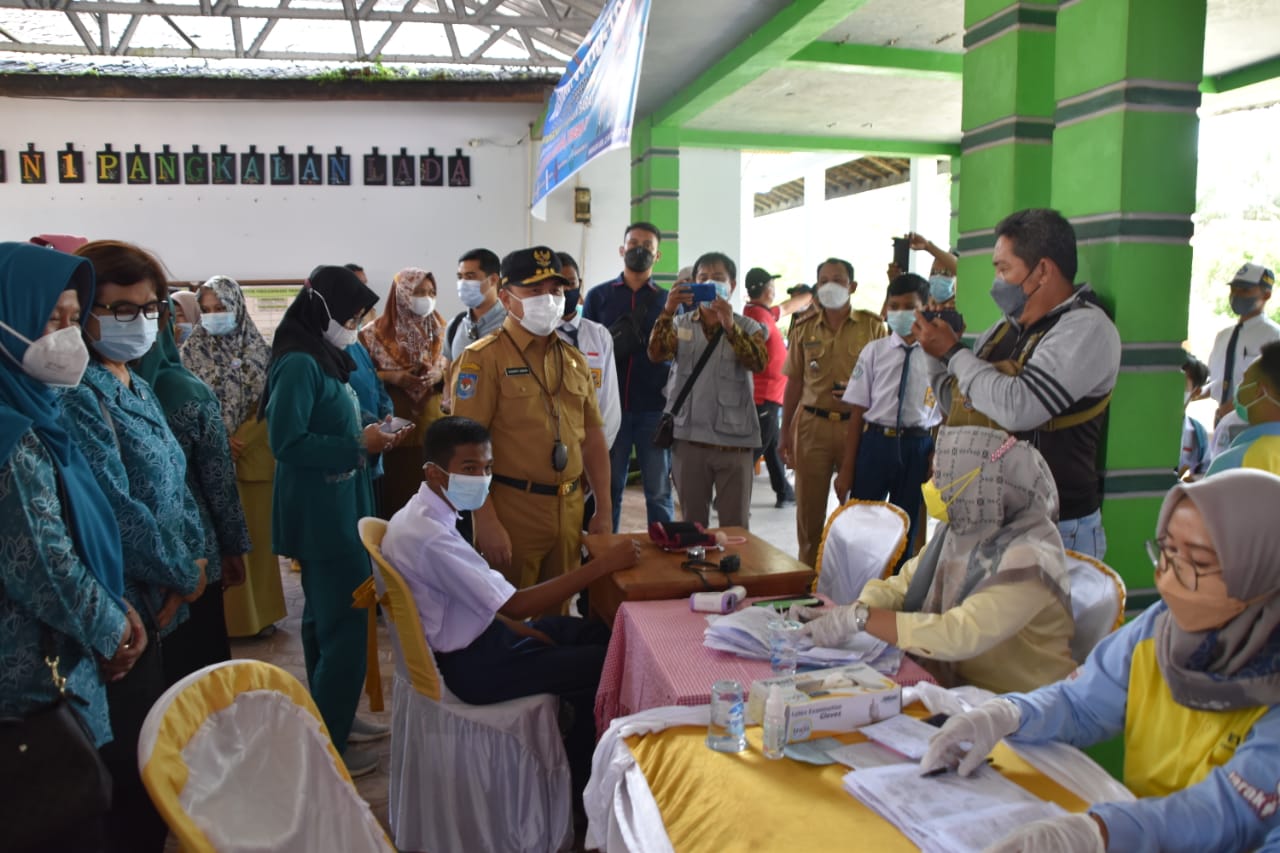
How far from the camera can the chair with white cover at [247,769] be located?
1.25 metres

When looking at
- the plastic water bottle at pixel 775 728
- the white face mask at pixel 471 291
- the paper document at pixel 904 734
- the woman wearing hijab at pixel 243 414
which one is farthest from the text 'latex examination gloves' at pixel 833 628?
the white face mask at pixel 471 291

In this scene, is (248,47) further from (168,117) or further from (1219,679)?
(1219,679)

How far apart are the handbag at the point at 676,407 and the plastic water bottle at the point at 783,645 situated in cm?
227

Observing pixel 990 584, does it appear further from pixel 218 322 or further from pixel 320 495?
pixel 218 322

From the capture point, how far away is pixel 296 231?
7.83 m

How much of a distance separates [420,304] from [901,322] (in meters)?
2.41

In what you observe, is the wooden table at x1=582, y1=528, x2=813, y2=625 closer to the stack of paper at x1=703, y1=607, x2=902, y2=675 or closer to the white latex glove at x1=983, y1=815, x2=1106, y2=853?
the stack of paper at x1=703, y1=607, x2=902, y2=675

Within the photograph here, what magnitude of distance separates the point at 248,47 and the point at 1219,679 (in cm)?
867

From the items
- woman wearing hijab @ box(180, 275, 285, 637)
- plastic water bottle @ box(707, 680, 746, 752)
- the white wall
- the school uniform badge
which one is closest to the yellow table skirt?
plastic water bottle @ box(707, 680, 746, 752)

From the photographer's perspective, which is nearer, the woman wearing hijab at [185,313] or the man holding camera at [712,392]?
the man holding camera at [712,392]

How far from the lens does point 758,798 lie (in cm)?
140

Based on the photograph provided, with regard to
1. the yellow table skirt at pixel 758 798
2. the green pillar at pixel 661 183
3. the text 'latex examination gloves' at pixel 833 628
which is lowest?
the yellow table skirt at pixel 758 798

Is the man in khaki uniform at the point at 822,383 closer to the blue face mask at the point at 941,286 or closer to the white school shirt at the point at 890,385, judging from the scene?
the white school shirt at the point at 890,385

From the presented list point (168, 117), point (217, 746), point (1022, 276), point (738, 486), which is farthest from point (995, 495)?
point (168, 117)
